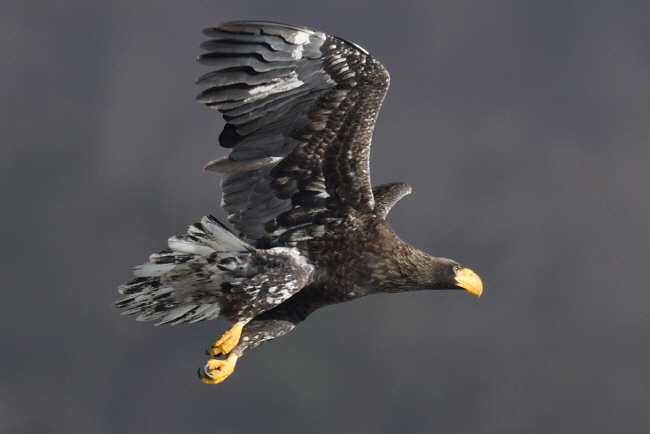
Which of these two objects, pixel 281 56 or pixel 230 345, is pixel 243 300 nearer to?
pixel 230 345

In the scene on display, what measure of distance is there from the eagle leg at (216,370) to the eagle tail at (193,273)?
46 cm

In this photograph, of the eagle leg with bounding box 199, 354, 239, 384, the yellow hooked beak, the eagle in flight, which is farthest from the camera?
the yellow hooked beak

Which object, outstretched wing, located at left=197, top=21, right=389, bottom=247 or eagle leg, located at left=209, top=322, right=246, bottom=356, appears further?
outstretched wing, located at left=197, top=21, right=389, bottom=247

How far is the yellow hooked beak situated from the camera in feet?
27.6

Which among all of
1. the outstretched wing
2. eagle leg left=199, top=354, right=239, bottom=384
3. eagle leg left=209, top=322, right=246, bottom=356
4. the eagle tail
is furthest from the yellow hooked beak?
eagle leg left=199, top=354, right=239, bottom=384

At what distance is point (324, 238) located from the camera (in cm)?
813

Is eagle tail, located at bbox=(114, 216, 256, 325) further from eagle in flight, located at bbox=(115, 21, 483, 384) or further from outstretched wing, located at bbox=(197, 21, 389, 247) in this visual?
outstretched wing, located at bbox=(197, 21, 389, 247)

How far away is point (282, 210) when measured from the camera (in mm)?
8250

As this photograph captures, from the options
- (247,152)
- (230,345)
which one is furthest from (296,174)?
(230,345)

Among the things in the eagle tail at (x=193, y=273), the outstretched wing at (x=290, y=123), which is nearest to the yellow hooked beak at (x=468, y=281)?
the outstretched wing at (x=290, y=123)

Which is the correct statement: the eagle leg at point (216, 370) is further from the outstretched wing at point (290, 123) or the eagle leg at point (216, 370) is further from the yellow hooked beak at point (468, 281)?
the yellow hooked beak at point (468, 281)

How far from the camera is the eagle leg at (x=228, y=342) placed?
7.58m

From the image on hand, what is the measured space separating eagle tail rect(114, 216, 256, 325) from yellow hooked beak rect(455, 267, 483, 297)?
6.64 ft

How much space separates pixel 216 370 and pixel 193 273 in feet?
2.95
